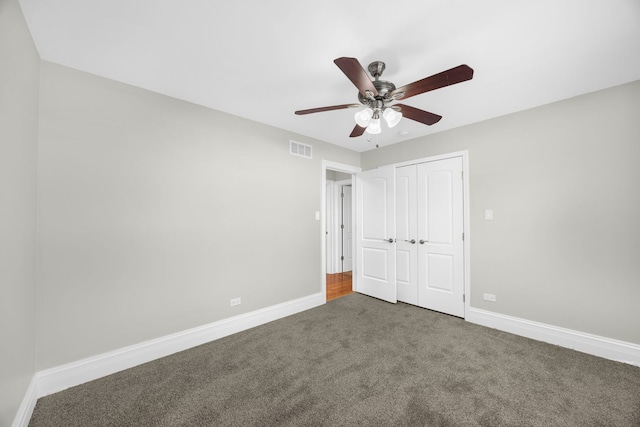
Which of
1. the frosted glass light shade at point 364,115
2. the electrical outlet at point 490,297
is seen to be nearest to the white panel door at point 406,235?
the electrical outlet at point 490,297

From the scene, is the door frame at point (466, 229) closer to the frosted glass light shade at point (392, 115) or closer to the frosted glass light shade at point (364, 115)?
the frosted glass light shade at point (392, 115)

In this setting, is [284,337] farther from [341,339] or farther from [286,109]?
[286,109]

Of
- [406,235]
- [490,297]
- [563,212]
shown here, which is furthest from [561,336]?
[406,235]

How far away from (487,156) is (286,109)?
2555 mm

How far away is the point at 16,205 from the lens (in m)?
1.46

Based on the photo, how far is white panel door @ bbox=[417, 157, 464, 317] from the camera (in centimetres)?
327

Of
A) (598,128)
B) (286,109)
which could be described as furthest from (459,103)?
(286,109)

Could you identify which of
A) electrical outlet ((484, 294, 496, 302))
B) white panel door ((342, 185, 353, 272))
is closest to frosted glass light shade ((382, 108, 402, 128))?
electrical outlet ((484, 294, 496, 302))

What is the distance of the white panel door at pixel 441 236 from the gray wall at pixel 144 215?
82.1 inches

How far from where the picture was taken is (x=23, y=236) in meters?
1.56

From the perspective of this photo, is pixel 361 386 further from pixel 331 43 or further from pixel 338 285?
pixel 338 285

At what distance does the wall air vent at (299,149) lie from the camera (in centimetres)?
347

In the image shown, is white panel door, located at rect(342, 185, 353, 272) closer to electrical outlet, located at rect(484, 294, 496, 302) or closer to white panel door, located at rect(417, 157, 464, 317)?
white panel door, located at rect(417, 157, 464, 317)

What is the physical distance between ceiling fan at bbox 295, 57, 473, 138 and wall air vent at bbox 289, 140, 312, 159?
60.5 inches
